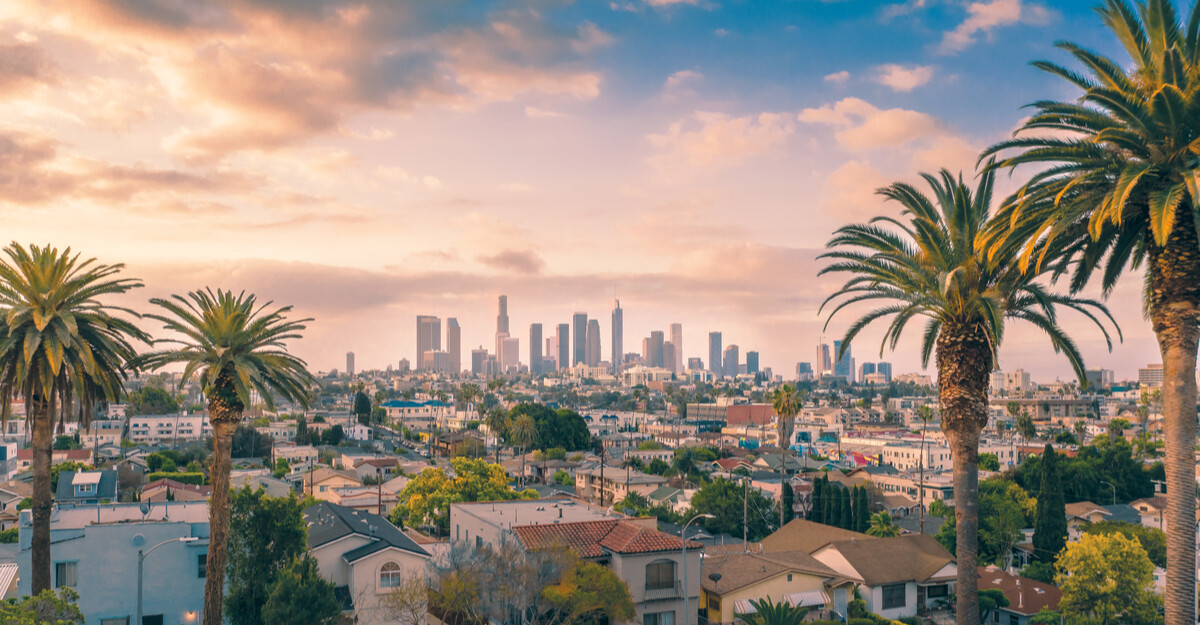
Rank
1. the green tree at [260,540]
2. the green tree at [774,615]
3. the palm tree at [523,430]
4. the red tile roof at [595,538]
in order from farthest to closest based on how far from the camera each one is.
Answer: the palm tree at [523,430] → the green tree at [774,615] → the red tile roof at [595,538] → the green tree at [260,540]

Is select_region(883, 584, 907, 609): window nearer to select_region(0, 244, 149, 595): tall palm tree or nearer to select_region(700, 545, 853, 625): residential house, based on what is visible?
select_region(700, 545, 853, 625): residential house

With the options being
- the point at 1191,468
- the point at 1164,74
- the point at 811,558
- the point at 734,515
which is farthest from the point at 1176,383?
the point at 734,515

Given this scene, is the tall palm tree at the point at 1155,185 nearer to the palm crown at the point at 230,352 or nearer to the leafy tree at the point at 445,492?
the palm crown at the point at 230,352

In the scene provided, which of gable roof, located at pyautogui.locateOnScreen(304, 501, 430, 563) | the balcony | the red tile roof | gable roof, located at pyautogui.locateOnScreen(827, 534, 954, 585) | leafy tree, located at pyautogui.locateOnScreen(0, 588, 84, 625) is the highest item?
leafy tree, located at pyautogui.locateOnScreen(0, 588, 84, 625)

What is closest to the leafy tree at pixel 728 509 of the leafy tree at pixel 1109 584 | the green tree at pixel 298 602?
the leafy tree at pixel 1109 584

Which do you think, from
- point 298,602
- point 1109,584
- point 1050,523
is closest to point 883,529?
point 1050,523

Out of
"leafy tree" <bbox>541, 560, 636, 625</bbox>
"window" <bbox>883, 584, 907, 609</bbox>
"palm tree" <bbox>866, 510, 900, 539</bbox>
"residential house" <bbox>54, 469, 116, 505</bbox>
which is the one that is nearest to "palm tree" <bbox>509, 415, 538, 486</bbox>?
"residential house" <bbox>54, 469, 116, 505</bbox>
